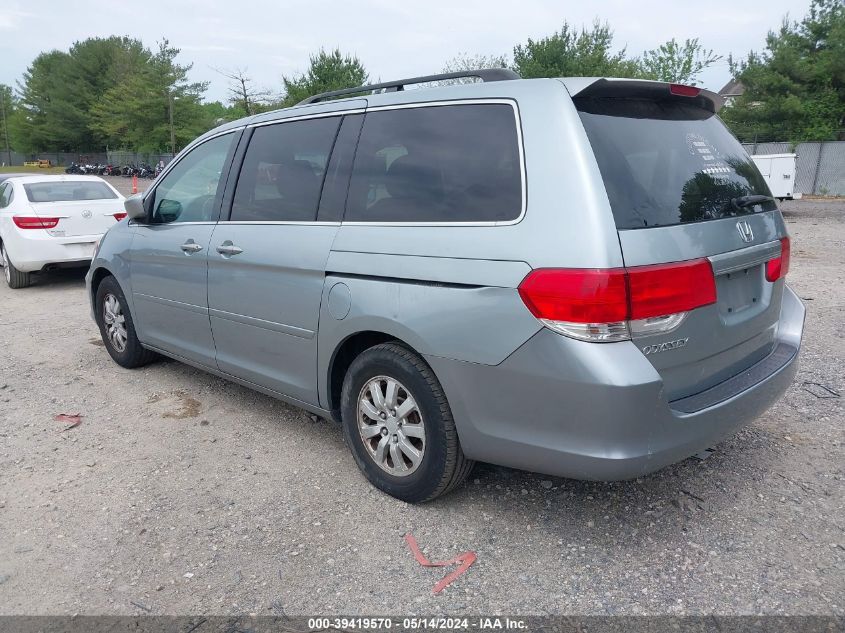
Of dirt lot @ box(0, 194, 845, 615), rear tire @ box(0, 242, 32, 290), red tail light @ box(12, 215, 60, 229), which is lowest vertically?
dirt lot @ box(0, 194, 845, 615)

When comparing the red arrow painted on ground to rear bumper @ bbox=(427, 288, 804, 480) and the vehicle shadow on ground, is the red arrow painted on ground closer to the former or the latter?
the vehicle shadow on ground

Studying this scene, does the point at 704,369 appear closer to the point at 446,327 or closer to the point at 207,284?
the point at 446,327

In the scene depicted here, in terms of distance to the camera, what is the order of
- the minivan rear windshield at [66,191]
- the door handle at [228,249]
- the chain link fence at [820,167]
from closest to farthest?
the door handle at [228,249], the minivan rear windshield at [66,191], the chain link fence at [820,167]

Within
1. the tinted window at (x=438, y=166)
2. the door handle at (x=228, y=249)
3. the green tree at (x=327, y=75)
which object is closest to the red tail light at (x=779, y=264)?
the tinted window at (x=438, y=166)

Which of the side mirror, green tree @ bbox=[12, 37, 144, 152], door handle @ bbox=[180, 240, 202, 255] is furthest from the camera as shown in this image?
Result: green tree @ bbox=[12, 37, 144, 152]

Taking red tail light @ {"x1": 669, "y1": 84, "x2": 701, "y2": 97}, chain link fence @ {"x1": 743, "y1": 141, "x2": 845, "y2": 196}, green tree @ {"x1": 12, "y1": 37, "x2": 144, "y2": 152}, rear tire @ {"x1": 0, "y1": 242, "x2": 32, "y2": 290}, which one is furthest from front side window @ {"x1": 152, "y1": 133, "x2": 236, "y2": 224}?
green tree @ {"x1": 12, "y1": 37, "x2": 144, "y2": 152}

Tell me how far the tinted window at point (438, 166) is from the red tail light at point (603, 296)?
35cm

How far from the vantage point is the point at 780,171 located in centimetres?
1923

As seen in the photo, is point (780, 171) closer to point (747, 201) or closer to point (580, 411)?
point (747, 201)

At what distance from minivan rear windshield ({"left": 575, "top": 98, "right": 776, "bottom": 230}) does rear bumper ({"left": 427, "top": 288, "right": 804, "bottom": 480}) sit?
54 cm

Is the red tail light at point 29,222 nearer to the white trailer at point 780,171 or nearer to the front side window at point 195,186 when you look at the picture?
the front side window at point 195,186

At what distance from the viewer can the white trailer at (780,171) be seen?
750 inches

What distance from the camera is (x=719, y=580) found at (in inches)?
99.3

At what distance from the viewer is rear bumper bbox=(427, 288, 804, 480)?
2.33 metres
